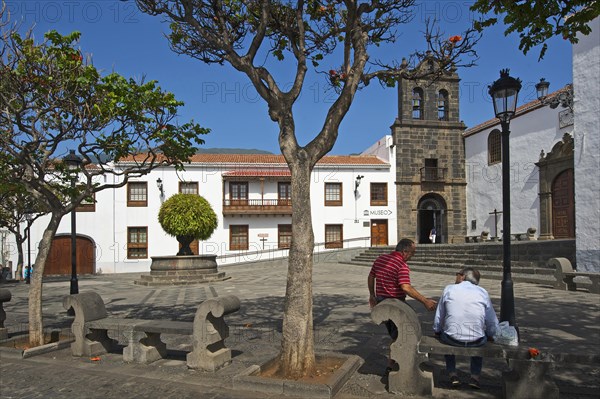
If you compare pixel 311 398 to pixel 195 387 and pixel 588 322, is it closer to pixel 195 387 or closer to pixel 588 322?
pixel 195 387

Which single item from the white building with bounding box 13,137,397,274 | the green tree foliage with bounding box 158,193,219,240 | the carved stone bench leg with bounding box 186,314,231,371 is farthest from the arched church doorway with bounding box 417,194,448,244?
the carved stone bench leg with bounding box 186,314,231,371

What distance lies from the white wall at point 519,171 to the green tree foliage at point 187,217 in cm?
1428

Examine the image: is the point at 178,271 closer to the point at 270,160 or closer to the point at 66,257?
the point at 66,257

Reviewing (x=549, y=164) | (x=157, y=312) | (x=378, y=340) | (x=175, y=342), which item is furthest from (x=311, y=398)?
(x=549, y=164)

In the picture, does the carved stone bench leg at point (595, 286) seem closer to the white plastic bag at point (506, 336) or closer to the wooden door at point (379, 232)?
the white plastic bag at point (506, 336)

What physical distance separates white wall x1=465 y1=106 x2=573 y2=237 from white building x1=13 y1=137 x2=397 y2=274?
4839 mm

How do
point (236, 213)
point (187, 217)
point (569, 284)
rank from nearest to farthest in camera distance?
point (569, 284), point (187, 217), point (236, 213)

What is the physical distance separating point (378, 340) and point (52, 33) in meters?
5.97

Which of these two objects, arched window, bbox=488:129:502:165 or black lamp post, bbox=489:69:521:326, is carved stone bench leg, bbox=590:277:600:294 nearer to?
black lamp post, bbox=489:69:521:326

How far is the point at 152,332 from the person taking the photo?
5477 mm

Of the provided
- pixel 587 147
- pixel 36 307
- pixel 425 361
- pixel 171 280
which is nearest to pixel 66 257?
pixel 171 280

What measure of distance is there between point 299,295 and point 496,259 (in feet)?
45.1

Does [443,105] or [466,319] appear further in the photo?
[443,105]

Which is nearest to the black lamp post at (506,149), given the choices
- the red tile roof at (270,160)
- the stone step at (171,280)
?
the stone step at (171,280)
